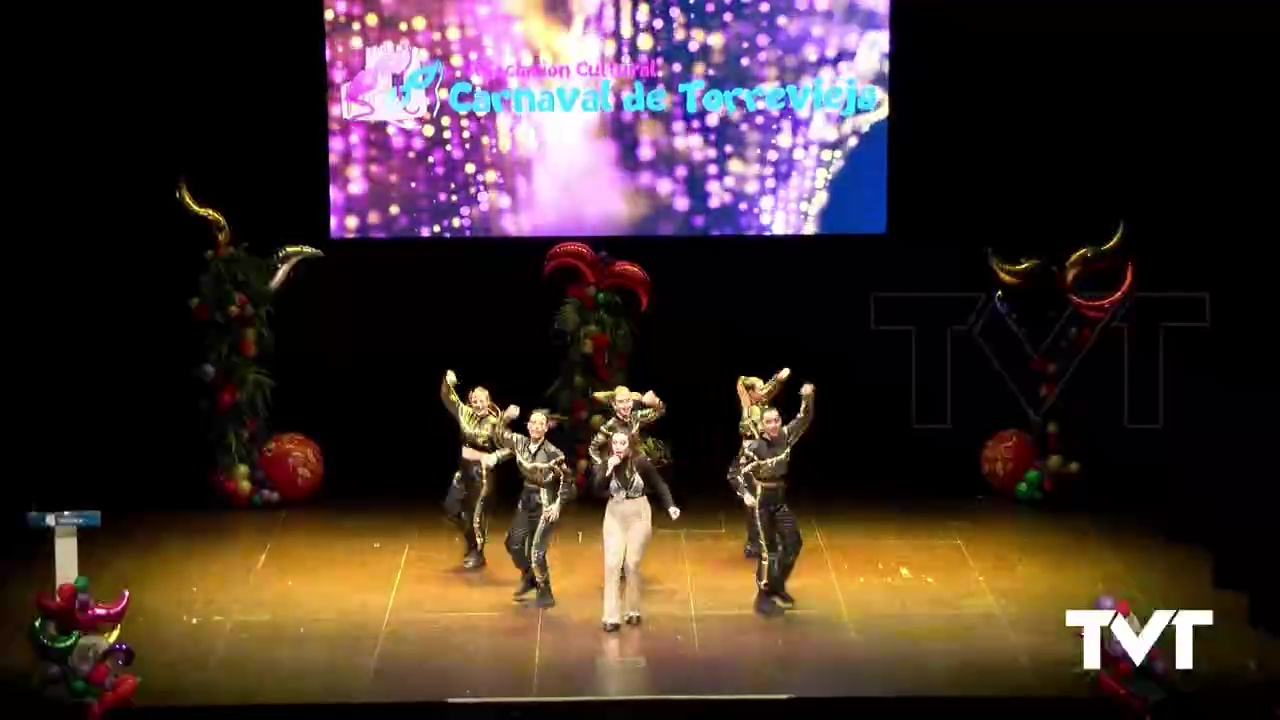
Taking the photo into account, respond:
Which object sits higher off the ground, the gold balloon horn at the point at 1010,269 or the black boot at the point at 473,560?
the gold balloon horn at the point at 1010,269

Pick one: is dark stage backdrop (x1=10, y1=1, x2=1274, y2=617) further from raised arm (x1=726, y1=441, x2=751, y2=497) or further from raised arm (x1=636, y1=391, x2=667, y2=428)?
raised arm (x1=636, y1=391, x2=667, y2=428)

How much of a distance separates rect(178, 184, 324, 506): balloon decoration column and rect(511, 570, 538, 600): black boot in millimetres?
2311

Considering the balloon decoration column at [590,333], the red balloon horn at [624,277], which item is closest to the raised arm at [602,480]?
the balloon decoration column at [590,333]

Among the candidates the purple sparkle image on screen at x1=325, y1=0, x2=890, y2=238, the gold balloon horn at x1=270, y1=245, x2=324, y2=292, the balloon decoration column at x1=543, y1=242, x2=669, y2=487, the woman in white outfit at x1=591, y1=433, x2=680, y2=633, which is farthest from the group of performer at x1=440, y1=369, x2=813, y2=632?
the purple sparkle image on screen at x1=325, y1=0, x2=890, y2=238

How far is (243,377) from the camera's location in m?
12.0

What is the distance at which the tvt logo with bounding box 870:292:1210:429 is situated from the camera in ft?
44.0

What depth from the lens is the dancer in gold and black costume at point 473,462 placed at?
10320mm

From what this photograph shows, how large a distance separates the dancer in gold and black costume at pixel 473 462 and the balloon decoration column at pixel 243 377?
1657mm

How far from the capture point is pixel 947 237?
13.1 metres

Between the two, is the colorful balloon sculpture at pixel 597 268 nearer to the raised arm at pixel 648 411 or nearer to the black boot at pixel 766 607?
the raised arm at pixel 648 411

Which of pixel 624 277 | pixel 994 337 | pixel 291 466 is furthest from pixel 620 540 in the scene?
pixel 994 337

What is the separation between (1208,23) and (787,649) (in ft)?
17.7

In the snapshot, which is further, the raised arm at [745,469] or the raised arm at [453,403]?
the raised arm at [453,403]
